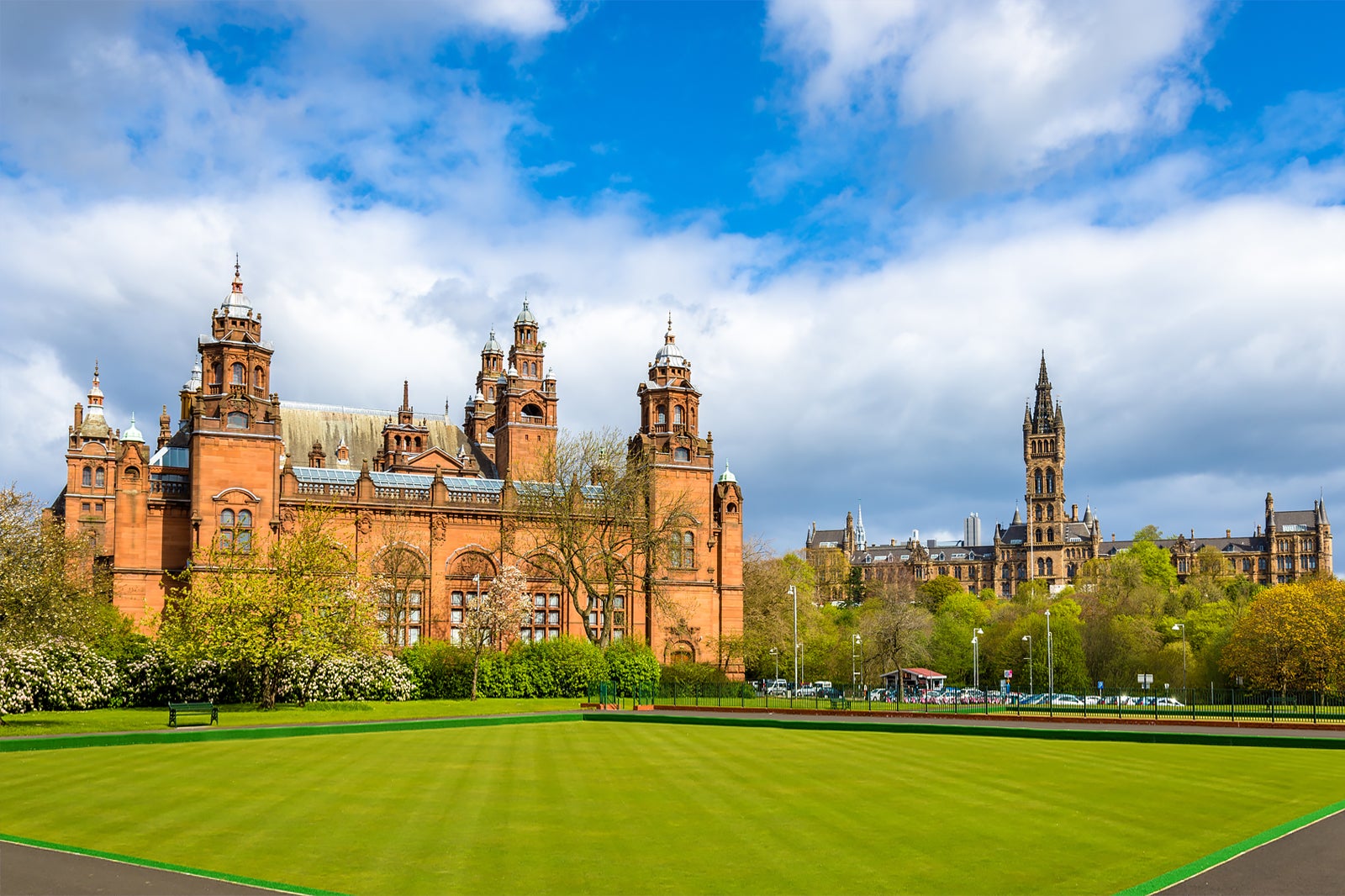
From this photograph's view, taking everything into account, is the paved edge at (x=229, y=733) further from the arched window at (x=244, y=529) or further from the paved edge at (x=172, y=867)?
the arched window at (x=244, y=529)

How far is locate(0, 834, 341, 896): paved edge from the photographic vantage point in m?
12.7

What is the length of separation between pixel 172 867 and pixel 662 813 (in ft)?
23.1

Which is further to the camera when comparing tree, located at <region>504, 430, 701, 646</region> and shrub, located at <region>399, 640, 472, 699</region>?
tree, located at <region>504, 430, 701, 646</region>

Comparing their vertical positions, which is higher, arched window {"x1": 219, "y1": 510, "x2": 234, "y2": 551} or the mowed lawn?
arched window {"x1": 219, "y1": 510, "x2": 234, "y2": 551}

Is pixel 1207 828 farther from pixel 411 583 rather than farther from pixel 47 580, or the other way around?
pixel 411 583

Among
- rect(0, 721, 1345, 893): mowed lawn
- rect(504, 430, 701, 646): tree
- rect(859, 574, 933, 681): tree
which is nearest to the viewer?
rect(0, 721, 1345, 893): mowed lawn

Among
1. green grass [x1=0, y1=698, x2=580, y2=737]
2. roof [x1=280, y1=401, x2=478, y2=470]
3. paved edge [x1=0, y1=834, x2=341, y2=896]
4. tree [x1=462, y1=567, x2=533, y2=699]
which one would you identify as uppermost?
roof [x1=280, y1=401, x2=478, y2=470]

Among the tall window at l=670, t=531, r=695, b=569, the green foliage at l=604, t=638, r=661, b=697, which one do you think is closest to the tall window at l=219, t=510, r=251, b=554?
the green foliage at l=604, t=638, r=661, b=697

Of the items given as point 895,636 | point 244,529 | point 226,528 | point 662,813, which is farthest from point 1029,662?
point 662,813

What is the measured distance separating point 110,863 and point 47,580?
86.2ft

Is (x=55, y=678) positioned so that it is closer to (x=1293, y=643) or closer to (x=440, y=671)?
(x=440, y=671)

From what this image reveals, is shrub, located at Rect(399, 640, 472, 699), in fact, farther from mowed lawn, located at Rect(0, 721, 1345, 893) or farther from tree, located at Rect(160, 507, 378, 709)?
mowed lawn, located at Rect(0, 721, 1345, 893)

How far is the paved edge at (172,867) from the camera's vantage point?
12.7 m

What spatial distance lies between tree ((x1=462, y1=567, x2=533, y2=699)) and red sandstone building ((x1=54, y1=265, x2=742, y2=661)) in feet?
7.17
